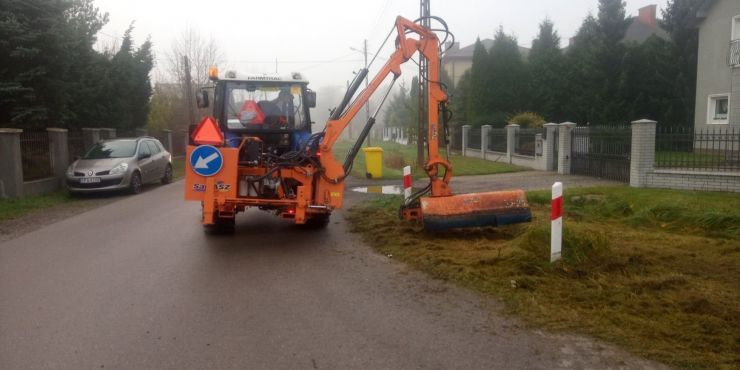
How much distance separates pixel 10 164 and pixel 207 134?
29.3 ft

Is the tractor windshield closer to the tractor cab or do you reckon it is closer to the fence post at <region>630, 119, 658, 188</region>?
the tractor cab

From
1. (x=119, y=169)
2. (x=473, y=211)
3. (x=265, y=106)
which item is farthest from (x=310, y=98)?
(x=119, y=169)

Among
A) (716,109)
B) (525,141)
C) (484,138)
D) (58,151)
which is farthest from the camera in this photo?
(484,138)

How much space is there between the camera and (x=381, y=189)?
16875 millimetres

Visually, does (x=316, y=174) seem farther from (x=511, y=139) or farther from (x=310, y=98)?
(x=511, y=139)

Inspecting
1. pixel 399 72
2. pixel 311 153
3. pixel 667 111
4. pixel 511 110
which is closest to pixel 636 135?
pixel 399 72

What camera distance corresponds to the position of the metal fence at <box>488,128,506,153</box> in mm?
25781

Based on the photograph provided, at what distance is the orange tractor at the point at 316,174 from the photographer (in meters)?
8.42

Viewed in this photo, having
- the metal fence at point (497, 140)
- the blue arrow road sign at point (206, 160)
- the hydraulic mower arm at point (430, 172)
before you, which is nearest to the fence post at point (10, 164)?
the blue arrow road sign at point (206, 160)

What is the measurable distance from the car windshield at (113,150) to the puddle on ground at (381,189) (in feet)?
21.1

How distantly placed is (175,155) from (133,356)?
29581 mm

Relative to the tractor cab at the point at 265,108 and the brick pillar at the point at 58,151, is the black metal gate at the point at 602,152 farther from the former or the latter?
the brick pillar at the point at 58,151

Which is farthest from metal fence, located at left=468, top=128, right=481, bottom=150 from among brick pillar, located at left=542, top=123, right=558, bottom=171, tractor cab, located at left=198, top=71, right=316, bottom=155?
tractor cab, located at left=198, top=71, right=316, bottom=155

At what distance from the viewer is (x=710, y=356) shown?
4.29 meters
